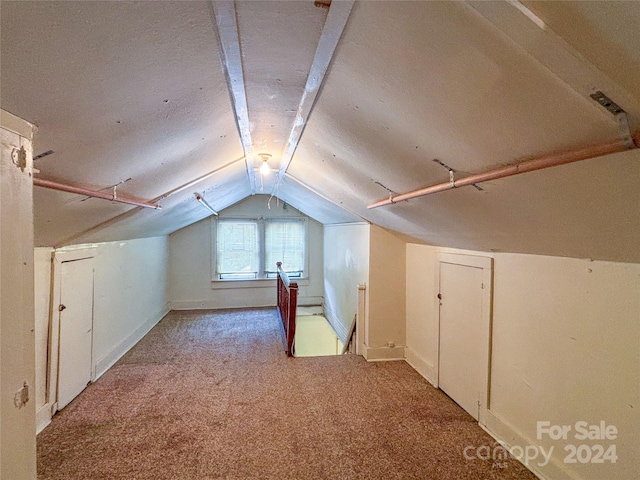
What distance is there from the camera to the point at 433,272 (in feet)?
11.0

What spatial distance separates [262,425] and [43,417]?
1651mm

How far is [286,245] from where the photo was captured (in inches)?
270

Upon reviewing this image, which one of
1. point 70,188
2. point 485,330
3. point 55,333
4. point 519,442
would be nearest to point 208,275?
point 55,333

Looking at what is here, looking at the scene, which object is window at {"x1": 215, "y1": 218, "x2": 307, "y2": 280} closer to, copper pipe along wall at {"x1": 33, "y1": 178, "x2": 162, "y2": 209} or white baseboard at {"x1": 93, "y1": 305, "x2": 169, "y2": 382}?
white baseboard at {"x1": 93, "y1": 305, "x2": 169, "y2": 382}

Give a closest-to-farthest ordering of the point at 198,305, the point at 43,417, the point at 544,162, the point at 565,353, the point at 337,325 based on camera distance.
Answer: the point at 544,162
the point at 565,353
the point at 43,417
the point at 337,325
the point at 198,305

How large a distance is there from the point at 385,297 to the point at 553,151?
2987 mm

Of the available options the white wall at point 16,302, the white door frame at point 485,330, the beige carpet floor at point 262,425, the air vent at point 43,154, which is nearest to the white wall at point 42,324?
the beige carpet floor at point 262,425

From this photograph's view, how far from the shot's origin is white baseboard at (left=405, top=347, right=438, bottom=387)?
3320 millimetres

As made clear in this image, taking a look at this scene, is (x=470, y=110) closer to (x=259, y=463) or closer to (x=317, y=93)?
(x=317, y=93)

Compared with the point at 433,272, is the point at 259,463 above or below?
below

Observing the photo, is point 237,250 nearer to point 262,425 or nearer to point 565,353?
point 262,425

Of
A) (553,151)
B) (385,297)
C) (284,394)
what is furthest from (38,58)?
(385,297)

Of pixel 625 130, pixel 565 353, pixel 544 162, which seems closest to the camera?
pixel 625 130

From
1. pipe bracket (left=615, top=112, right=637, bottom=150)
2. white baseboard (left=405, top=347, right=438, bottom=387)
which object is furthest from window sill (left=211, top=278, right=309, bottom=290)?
pipe bracket (left=615, top=112, right=637, bottom=150)
